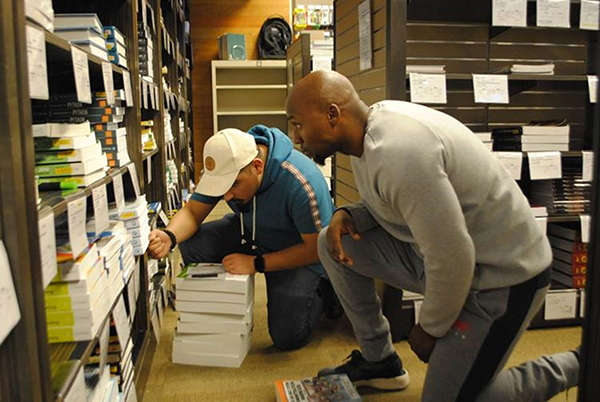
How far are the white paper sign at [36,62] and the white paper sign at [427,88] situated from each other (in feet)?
5.25

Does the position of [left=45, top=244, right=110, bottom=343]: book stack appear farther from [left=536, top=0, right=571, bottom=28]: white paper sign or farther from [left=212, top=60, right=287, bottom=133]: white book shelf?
[left=212, top=60, right=287, bottom=133]: white book shelf

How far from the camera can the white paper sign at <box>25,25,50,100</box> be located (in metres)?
0.98

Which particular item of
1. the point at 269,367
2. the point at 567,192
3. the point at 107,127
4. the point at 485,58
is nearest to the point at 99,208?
the point at 107,127

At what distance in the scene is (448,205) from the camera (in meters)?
1.32

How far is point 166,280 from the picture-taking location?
299cm

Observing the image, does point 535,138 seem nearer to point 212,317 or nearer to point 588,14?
point 588,14

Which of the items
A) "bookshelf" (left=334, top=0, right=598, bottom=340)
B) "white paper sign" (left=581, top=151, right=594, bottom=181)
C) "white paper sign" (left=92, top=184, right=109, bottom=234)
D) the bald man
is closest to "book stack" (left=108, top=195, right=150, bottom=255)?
"white paper sign" (left=92, top=184, right=109, bottom=234)

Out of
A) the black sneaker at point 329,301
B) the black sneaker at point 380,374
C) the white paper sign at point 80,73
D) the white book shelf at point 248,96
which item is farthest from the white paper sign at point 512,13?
the white book shelf at point 248,96

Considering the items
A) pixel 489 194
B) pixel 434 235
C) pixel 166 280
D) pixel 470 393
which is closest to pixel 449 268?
pixel 434 235

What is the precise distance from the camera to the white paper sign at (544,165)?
249 cm

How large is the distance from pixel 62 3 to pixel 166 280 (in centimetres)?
153

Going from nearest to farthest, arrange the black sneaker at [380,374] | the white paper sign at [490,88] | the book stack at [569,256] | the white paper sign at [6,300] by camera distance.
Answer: the white paper sign at [6,300] → the black sneaker at [380,374] → the white paper sign at [490,88] → the book stack at [569,256]

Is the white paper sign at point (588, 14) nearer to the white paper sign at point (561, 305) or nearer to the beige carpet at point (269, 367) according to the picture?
the white paper sign at point (561, 305)

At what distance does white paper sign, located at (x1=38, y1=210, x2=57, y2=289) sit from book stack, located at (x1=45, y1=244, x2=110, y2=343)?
0.61ft
